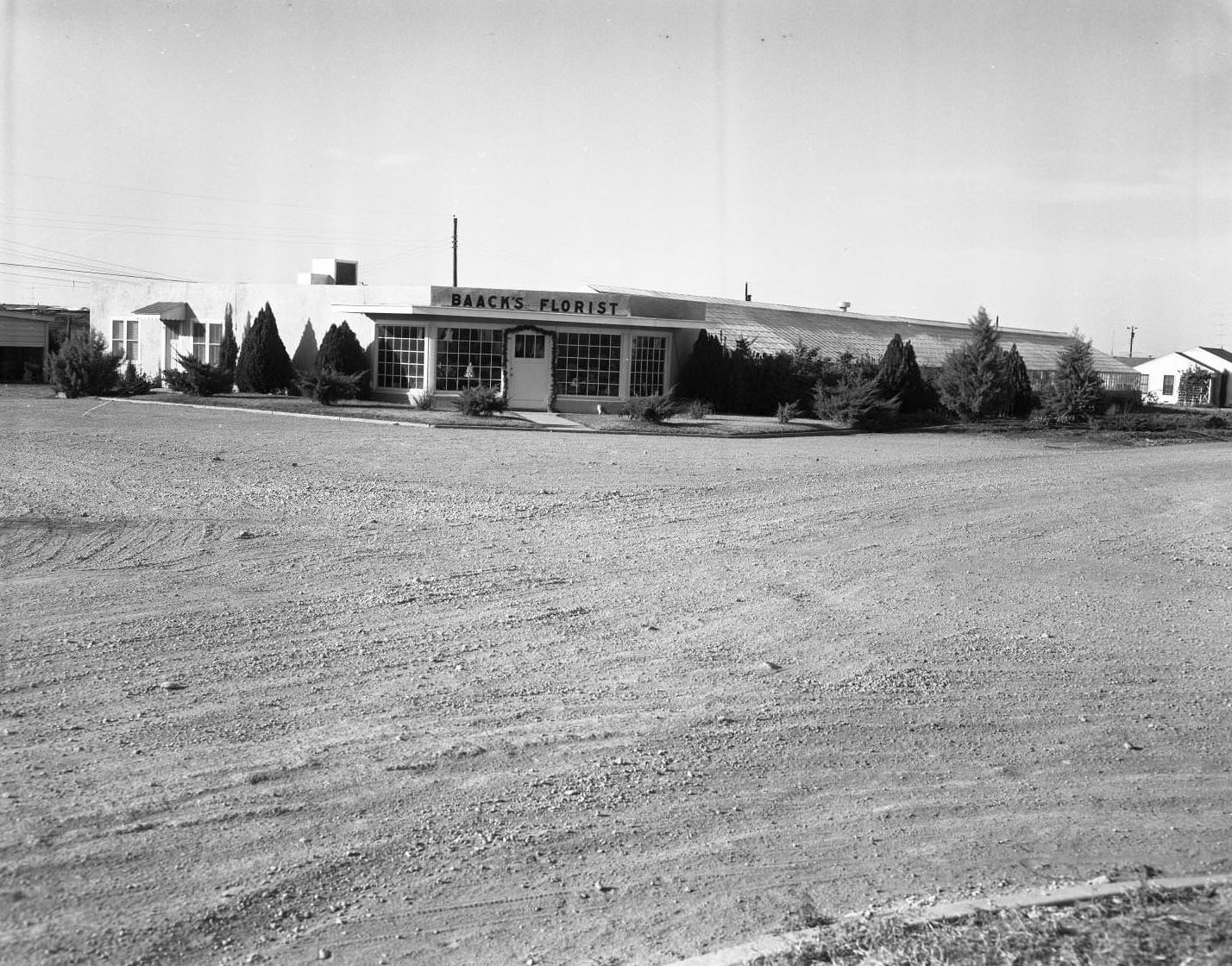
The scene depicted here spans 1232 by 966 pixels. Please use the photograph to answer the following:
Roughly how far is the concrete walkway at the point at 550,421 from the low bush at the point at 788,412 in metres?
5.54

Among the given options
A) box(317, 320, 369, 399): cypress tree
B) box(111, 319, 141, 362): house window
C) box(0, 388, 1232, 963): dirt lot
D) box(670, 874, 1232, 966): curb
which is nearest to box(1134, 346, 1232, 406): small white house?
box(317, 320, 369, 399): cypress tree

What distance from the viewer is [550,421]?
28.9 m

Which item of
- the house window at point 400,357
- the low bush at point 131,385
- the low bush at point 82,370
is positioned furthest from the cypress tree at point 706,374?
the low bush at point 82,370

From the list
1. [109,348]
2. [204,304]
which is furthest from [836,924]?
[109,348]

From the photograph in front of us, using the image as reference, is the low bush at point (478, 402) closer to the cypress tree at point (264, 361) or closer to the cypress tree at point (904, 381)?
the cypress tree at point (264, 361)

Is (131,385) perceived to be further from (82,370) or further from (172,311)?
(172,311)

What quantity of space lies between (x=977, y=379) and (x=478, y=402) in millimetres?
14110

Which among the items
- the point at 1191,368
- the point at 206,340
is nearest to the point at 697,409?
the point at 206,340

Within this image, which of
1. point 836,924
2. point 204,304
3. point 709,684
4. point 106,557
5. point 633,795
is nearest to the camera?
point 836,924

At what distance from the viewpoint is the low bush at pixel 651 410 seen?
2845cm

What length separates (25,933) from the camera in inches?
167

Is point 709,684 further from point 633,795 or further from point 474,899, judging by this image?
point 474,899

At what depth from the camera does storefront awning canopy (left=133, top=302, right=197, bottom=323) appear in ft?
122

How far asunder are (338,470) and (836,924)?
1362 cm
